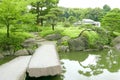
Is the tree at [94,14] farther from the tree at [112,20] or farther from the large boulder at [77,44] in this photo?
the large boulder at [77,44]

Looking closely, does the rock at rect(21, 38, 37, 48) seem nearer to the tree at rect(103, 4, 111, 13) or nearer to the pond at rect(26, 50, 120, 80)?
the pond at rect(26, 50, 120, 80)

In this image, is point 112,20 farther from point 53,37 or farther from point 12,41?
point 12,41

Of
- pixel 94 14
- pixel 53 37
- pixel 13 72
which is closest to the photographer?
pixel 13 72

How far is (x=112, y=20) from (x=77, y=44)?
18.6 ft

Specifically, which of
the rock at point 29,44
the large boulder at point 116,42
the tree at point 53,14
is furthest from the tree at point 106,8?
the rock at point 29,44

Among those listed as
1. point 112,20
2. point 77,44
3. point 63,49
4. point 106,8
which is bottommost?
point 63,49

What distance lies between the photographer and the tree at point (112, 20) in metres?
19.4

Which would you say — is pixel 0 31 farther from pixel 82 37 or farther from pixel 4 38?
pixel 82 37

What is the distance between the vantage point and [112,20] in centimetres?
1978

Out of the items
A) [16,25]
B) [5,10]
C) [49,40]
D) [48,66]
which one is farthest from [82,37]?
[48,66]

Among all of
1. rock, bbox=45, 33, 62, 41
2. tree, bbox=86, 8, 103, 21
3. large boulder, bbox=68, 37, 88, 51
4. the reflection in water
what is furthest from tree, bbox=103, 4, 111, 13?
the reflection in water

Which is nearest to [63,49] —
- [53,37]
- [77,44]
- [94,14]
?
[77,44]

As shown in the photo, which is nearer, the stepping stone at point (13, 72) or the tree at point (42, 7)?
the stepping stone at point (13, 72)

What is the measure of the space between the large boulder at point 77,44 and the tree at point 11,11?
3936 mm
